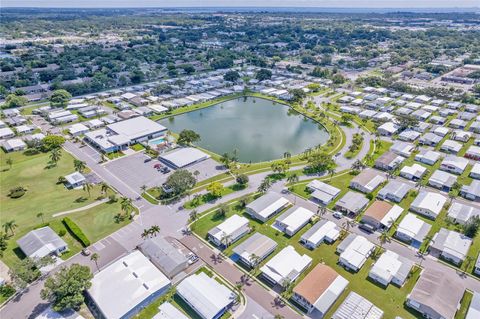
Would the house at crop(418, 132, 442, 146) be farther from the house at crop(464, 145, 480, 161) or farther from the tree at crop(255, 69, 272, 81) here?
the tree at crop(255, 69, 272, 81)

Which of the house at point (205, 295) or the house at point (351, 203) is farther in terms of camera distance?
the house at point (351, 203)

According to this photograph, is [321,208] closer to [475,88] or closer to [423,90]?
[423,90]

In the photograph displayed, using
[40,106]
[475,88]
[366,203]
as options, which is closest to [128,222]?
[366,203]

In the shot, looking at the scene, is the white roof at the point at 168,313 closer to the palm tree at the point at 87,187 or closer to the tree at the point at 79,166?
the palm tree at the point at 87,187

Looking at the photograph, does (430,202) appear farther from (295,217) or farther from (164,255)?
(164,255)

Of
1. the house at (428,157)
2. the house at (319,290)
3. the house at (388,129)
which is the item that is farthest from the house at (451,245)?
the house at (388,129)

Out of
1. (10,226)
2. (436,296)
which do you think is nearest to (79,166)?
(10,226)

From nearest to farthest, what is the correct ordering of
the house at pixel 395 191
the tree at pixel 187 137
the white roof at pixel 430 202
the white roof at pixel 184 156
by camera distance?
the white roof at pixel 430 202, the house at pixel 395 191, the white roof at pixel 184 156, the tree at pixel 187 137
